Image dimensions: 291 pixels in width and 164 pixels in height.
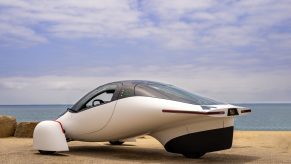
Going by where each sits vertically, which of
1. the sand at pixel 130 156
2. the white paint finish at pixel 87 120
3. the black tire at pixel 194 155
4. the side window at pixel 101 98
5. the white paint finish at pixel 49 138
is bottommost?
the sand at pixel 130 156

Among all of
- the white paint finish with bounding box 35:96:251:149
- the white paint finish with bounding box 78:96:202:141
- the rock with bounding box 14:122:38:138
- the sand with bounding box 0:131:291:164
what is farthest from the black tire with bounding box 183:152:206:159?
the rock with bounding box 14:122:38:138

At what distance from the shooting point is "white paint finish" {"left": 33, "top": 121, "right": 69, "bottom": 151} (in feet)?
35.1

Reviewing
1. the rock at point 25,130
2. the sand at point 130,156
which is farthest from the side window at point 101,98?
the rock at point 25,130

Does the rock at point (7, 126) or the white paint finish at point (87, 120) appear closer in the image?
the white paint finish at point (87, 120)

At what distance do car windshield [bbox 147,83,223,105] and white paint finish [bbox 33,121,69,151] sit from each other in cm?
230

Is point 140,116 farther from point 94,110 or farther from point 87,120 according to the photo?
point 87,120

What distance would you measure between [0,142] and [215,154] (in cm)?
646

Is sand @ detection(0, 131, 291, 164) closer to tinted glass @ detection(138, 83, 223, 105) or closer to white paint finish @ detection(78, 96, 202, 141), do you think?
white paint finish @ detection(78, 96, 202, 141)

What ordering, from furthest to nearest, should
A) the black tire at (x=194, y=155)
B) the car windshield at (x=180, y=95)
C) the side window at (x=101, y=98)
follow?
the side window at (x=101, y=98), the black tire at (x=194, y=155), the car windshield at (x=180, y=95)

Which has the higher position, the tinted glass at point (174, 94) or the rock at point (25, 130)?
the tinted glass at point (174, 94)

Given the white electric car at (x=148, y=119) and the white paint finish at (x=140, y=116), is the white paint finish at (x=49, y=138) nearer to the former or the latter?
the white electric car at (x=148, y=119)

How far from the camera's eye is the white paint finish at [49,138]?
35.1 ft

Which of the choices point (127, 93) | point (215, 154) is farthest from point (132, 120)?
point (215, 154)

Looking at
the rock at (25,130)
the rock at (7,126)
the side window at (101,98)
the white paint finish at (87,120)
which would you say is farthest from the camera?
the rock at (7,126)
